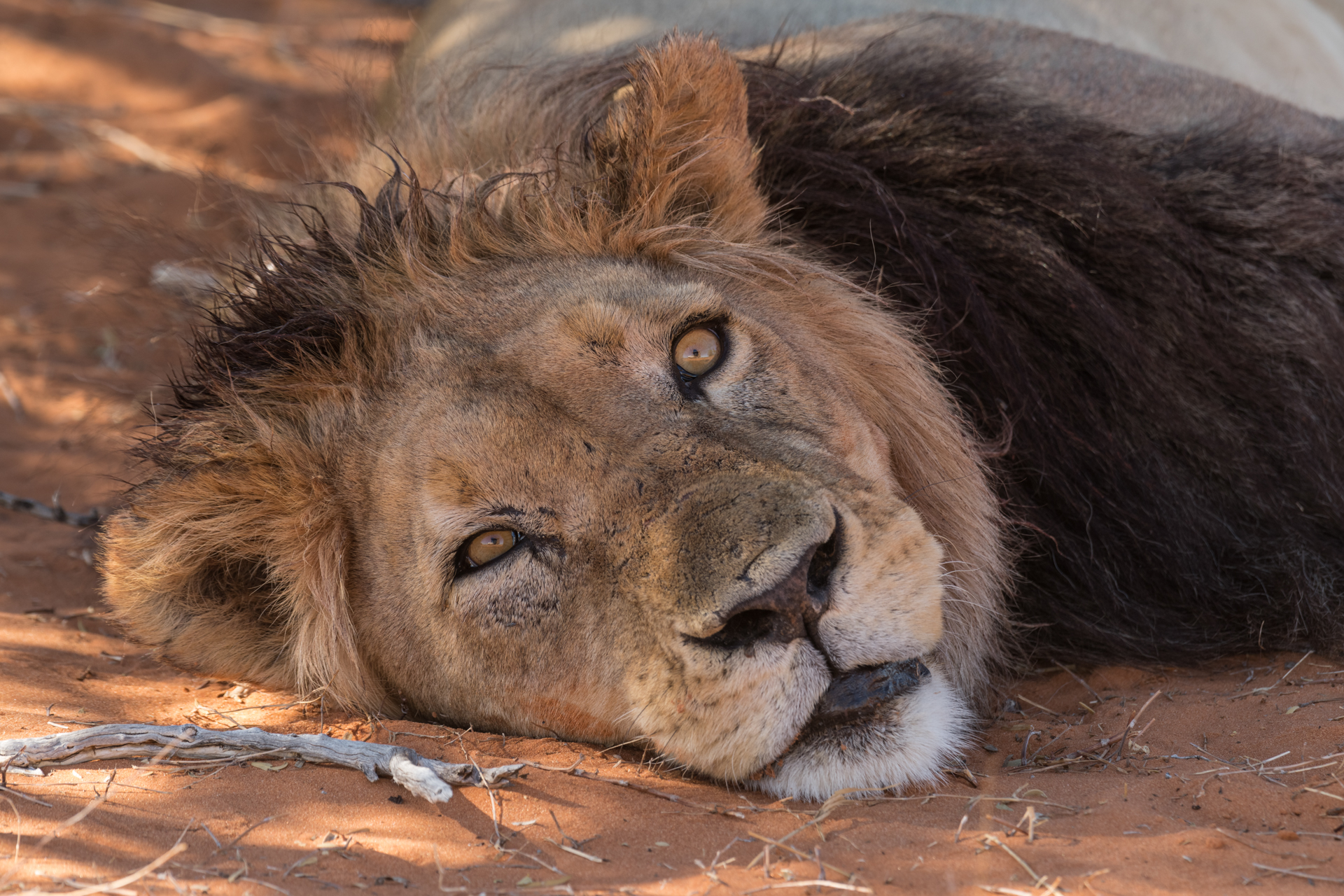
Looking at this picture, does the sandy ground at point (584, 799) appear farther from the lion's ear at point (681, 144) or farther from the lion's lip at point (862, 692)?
the lion's ear at point (681, 144)

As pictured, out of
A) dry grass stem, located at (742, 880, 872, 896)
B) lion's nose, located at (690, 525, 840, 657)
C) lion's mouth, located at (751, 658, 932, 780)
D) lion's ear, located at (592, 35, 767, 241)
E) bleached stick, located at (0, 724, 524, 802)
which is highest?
lion's ear, located at (592, 35, 767, 241)

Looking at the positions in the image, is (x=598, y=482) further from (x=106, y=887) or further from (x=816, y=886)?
(x=106, y=887)

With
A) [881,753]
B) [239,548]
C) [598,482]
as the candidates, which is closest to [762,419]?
[598,482]

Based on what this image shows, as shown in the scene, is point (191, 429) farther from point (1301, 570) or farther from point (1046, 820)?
point (1301, 570)

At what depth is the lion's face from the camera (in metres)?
2.45

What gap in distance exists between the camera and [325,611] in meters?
3.06

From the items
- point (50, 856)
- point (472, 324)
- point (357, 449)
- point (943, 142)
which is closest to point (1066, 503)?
point (943, 142)

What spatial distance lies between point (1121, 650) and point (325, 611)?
6.80 ft

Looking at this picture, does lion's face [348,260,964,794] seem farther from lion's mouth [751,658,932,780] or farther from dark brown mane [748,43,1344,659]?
dark brown mane [748,43,1344,659]

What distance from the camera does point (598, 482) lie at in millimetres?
2709

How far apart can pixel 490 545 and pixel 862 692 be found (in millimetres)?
892

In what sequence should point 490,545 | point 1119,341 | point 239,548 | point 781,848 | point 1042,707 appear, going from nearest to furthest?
point 781,848, point 490,545, point 239,548, point 1042,707, point 1119,341

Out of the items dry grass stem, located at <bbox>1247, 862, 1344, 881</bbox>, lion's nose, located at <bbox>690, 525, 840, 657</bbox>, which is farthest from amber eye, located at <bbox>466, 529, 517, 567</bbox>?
dry grass stem, located at <bbox>1247, 862, 1344, 881</bbox>

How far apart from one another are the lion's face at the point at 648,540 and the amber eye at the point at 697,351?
13 millimetres
